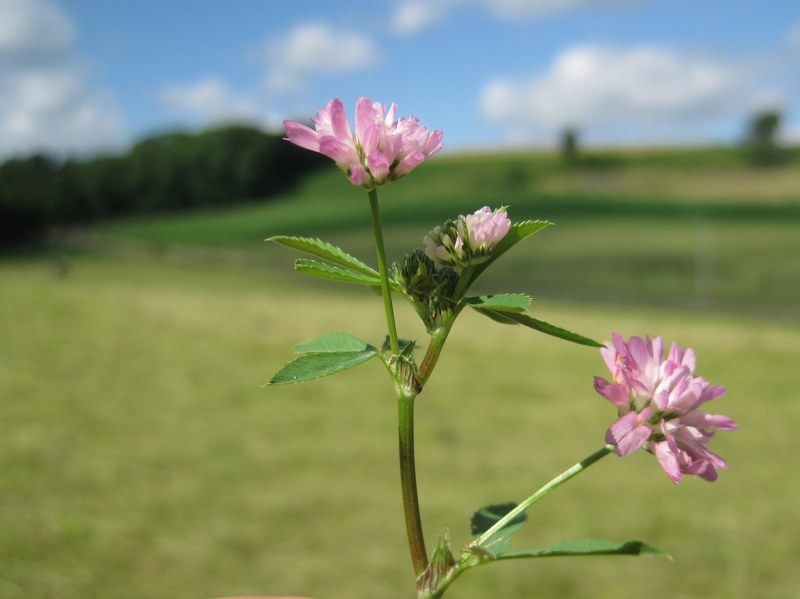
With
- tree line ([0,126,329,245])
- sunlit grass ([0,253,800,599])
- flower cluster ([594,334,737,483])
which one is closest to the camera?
flower cluster ([594,334,737,483])

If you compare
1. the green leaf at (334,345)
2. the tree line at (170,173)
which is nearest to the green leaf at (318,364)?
the green leaf at (334,345)

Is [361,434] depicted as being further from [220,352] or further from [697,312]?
[697,312]

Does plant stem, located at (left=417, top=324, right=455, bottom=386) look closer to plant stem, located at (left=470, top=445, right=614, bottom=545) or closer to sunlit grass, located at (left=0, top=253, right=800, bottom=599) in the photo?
plant stem, located at (left=470, top=445, right=614, bottom=545)

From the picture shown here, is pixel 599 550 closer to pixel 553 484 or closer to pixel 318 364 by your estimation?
pixel 553 484

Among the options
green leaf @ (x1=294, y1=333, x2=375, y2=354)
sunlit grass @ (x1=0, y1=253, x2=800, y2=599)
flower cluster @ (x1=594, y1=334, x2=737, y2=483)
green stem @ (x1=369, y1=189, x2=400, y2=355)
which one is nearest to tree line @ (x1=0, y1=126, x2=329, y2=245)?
sunlit grass @ (x1=0, y1=253, x2=800, y2=599)

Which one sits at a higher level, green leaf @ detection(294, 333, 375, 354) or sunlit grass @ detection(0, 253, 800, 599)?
green leaf @ detection(294, 333, 375, 354)

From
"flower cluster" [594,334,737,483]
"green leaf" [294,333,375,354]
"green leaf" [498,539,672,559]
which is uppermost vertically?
"green leaf" [294,333,375,354]

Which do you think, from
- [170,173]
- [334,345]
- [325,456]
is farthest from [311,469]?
[170,173]

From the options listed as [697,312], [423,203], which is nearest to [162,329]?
[697,312]

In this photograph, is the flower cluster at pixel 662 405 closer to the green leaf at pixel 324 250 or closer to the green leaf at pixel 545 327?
the green leaf at pixel 545 327
